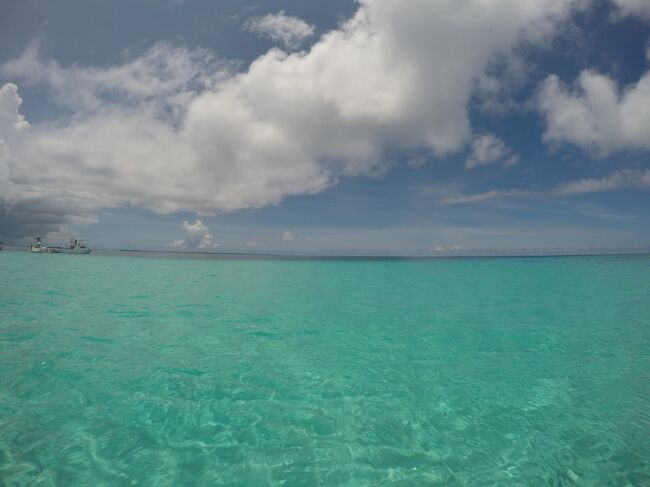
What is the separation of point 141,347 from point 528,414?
46.5 ft

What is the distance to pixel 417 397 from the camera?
8.96 metres

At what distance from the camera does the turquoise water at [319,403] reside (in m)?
5.99

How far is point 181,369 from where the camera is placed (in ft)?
35.2

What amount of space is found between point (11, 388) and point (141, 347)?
172 inches

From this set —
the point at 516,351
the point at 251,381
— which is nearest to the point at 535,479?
the point at 251,381

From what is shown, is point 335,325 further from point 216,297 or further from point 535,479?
point 216,297

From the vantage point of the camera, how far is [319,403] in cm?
859

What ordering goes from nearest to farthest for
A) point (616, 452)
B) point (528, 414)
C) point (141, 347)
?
point (616, 452)
point (528, 414)
point (141, 347)

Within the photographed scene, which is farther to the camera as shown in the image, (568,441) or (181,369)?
(181,369)

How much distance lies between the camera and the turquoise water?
5988 mm

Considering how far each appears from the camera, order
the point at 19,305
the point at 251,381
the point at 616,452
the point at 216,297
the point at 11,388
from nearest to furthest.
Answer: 1. the point at 616,452
2. the point at 11,388
3. the point at 251,381
4. the point at 19,305
5. the point at 216,297

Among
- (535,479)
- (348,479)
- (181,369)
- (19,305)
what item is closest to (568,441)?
(535,479)

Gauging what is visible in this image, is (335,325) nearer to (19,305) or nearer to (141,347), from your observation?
(141,347)

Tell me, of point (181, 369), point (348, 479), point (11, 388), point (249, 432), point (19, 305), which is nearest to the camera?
point (348, 479)
